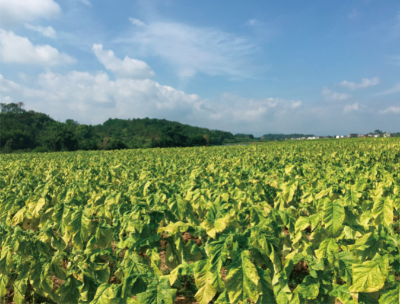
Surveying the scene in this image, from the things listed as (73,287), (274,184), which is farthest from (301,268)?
(73,287)

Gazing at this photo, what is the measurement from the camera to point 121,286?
87.7 inches

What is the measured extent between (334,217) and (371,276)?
967 millimetres

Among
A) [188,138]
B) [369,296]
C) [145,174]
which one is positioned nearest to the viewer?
[369,296]

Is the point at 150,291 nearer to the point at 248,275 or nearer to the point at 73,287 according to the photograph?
the point at 248,275

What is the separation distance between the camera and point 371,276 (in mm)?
1924

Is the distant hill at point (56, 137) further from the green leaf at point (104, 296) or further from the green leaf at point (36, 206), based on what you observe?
the green leaf at point (104, 296)

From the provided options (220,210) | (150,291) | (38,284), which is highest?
(220,210)

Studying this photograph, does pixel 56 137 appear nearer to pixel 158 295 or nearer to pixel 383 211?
pixel 158 295

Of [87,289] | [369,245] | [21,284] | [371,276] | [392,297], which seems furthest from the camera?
[21,284]

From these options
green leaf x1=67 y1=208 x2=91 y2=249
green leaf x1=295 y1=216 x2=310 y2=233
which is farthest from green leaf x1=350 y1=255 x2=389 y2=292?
green leaf x1=67 y1=208 x2=91 y2=249

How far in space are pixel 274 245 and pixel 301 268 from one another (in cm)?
170

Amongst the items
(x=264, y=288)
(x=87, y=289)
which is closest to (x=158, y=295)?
(x=264, y=288)

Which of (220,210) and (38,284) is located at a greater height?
(220,210)

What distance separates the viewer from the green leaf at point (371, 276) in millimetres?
1893
